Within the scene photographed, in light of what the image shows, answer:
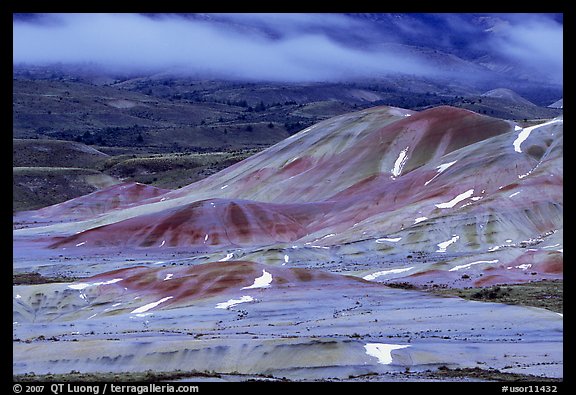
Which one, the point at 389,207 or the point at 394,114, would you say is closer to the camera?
the point at 389,207

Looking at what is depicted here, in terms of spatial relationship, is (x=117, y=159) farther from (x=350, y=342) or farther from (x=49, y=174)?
(x=350, y=342)

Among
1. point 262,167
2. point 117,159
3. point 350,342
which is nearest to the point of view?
point 350,342

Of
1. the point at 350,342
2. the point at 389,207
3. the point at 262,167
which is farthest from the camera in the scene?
the point at 262,167

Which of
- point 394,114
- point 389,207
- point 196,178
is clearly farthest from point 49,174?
point 389,207

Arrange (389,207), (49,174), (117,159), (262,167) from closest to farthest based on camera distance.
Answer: (389,207) < (262,167) < (49,174) < (117,159)
